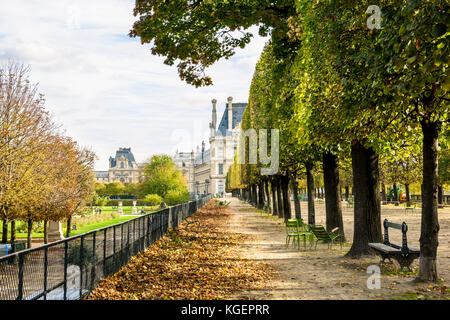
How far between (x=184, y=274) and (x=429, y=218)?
5.62 metres

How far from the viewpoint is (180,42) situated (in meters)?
11.9

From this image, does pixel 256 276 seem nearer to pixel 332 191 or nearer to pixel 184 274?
pixel 184 274

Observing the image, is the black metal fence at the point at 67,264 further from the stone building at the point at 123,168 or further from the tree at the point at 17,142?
the stone building at the point at 123,168

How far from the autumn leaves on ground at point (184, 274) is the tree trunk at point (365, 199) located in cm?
289

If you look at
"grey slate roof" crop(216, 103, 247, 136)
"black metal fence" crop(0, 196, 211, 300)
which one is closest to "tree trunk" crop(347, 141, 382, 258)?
"black metal fence" crop(0, 196, 211, 300)

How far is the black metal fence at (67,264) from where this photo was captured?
20.1 feet

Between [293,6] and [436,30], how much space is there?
842 cm

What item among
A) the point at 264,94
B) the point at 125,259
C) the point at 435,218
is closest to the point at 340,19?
the point at 435,218

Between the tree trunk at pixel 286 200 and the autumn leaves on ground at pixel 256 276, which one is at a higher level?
the tree trunk at pixel 286 200

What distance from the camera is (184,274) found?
11266 millimetres

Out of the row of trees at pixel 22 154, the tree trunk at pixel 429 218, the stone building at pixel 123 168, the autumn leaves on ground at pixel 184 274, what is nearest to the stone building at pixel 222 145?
the stone building at pixel 123 168

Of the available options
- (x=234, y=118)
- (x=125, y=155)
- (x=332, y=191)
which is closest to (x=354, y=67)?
(x=332, y=191)

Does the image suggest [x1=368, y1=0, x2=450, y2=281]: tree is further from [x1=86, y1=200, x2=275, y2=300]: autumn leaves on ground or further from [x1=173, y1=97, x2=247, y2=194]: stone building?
[x1=173, y1=97, x2=247, y2=194]: stone building

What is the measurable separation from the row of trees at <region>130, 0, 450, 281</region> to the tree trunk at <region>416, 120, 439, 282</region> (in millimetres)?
20
